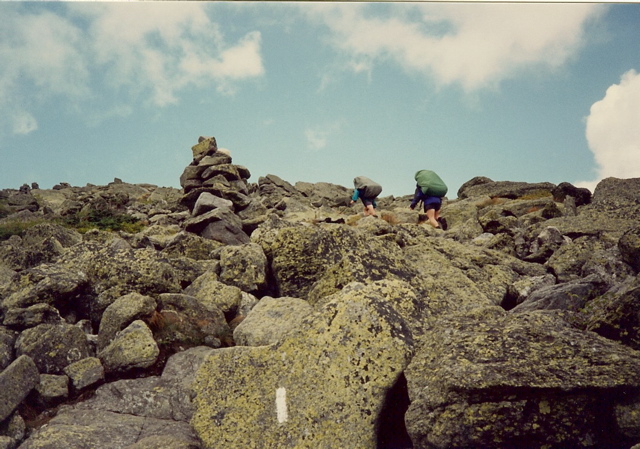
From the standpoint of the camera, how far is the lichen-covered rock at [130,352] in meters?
7.50

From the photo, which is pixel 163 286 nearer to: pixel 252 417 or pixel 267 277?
pixel 267 277

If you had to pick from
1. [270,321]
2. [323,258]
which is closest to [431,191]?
[323,258]

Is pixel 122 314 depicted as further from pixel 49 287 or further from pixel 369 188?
pixel 369 188

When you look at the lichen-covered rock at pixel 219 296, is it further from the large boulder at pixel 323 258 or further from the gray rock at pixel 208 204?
the gray rock at pixel 208 204

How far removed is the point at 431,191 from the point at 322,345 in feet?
55.5

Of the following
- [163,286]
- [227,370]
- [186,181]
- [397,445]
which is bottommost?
[397,445]

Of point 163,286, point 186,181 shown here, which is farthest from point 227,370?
point 186,181

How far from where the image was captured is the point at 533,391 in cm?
423

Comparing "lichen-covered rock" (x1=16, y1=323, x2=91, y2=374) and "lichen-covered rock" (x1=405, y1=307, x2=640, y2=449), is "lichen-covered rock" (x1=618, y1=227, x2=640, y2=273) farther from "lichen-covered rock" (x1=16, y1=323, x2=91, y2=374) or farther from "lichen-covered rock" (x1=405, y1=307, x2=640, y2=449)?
"lichen-covered rock" (x1=16, y1=323, x2=91, y2=374)

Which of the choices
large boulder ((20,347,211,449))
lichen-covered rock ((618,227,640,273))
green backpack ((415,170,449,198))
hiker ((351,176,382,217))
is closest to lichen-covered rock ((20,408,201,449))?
large boulder ((20,347,211,449))

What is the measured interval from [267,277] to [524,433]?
7500 mm

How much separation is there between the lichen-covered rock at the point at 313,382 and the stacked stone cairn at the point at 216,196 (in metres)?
12.0

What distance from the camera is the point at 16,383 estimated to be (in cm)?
668

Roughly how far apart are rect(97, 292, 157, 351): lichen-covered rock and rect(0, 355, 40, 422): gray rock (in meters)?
1.27
